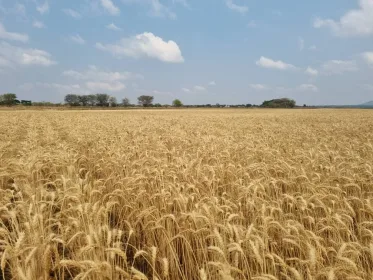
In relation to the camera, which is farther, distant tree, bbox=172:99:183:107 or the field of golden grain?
distant tree, bbox=172:99:183:107

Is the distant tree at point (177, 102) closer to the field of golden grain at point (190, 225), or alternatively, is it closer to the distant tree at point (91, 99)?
the distant tree at point (91, 99)

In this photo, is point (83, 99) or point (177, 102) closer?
point (83, 99)

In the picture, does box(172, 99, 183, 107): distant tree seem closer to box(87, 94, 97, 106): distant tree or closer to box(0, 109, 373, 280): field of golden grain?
box(87, 94, 97, 106): distant tree

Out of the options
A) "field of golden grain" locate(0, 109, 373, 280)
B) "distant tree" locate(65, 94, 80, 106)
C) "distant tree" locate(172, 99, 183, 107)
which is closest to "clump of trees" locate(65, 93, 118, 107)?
"distant tree" locate(65, 94, 80, 106)

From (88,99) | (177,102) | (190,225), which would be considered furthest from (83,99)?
(190,225)

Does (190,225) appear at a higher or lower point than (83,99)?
→ lower

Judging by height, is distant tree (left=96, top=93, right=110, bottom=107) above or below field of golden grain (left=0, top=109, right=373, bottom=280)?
above

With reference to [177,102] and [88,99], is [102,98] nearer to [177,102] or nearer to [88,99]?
[88,99]

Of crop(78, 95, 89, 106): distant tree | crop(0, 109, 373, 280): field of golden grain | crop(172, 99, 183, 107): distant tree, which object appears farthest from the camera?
crop(172, 99, 183, 107): distant tree

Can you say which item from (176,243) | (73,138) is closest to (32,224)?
(176,243)

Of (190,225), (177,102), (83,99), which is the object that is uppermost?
(177,102)

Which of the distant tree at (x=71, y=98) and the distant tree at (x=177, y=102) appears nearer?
the distant tree at (x=71, y=98)

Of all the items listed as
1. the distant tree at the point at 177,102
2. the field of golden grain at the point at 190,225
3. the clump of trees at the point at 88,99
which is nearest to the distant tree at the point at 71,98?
the clump of trees at the point at 88,99

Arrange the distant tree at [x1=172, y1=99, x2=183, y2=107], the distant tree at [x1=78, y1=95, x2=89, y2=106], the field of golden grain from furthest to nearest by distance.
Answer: the distant tree at [x1=172, y1=99, x2=183, y2=107] < the distant tree at [x1=78, y1=95, x2=89, y2=106] < the field of golden grain
